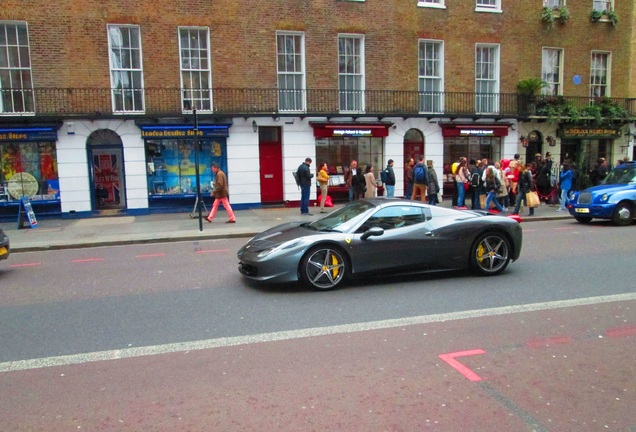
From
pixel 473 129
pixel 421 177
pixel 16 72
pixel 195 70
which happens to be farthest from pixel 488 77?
pixel 16 72

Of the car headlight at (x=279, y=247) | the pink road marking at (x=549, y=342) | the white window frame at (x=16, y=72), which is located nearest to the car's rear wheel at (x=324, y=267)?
the car headlight at (x=279, y=247)

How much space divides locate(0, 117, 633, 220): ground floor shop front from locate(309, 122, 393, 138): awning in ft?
0.13

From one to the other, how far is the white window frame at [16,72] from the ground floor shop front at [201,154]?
0.93m

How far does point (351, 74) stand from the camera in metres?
19.5

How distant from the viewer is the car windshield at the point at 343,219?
24.3 feet

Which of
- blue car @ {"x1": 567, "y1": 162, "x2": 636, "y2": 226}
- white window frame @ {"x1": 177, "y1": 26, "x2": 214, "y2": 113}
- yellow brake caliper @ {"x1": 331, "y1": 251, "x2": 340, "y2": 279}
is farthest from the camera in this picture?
white window frame @ {"x1": 177, "y1": 26, "x2": 214, "y2": 113}

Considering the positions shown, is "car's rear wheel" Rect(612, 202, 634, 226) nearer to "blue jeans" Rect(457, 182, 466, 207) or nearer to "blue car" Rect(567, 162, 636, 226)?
"blue car" Rect(567, 162, 636, 226)

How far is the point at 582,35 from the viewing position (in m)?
22.6

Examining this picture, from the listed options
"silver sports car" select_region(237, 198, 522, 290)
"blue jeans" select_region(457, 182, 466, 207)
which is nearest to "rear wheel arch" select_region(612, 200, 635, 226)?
"blue jeans" select_region(457, 182, 466, 207)

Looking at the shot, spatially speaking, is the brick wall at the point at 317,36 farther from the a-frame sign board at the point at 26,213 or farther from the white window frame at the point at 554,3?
the a-frame sign board at the point at 26,213

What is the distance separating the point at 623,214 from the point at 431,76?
31.7 ft

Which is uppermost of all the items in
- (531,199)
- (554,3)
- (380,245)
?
(554,3)

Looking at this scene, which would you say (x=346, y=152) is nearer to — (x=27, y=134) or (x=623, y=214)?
(x=623, y=214)

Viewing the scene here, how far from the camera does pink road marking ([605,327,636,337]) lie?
519cm
